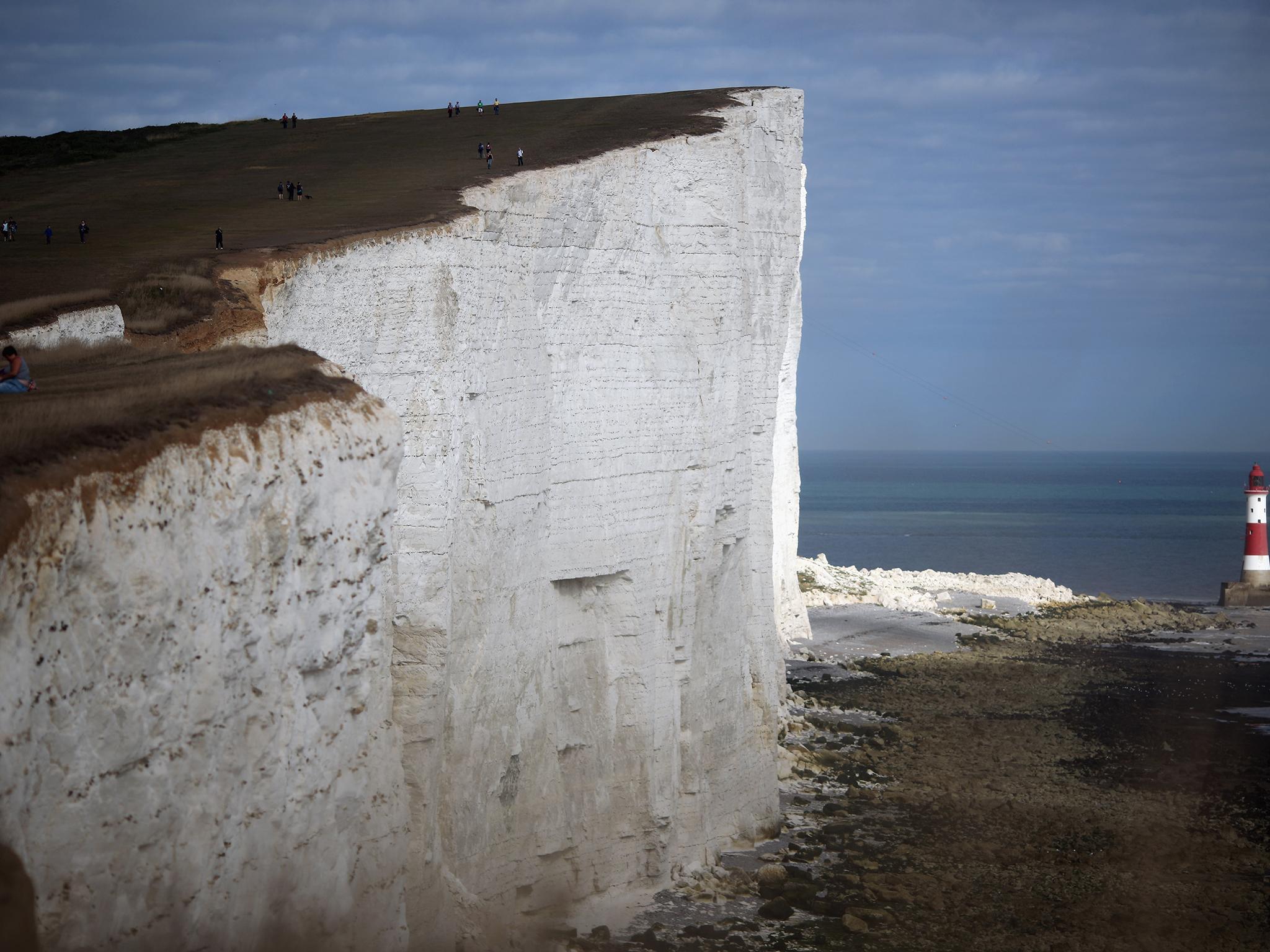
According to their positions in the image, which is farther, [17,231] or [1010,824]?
[1010,824]

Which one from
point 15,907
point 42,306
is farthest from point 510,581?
point 15,907

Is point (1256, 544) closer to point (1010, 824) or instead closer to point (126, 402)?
point (1010, 824)

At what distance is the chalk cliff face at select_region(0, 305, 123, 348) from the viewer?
44.7 feet

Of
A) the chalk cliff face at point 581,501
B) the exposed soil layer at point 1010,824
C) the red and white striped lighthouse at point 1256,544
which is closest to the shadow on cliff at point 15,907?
the chalk cliff face at point 581,501

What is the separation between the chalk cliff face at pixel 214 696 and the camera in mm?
8078

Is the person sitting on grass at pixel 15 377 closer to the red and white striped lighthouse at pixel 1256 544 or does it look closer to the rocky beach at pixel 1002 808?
the rocky beach at pixel 1002 808

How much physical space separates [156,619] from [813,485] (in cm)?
17774

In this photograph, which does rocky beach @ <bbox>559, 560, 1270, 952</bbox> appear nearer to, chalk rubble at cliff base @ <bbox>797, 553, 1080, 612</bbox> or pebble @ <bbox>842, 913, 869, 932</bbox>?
pebble @ <bbox>842, 913, 869, 932</bbox>

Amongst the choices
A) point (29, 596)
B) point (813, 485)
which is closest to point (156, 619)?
point (29, 596)

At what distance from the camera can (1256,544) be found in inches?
1887

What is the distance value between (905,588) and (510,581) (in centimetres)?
3396

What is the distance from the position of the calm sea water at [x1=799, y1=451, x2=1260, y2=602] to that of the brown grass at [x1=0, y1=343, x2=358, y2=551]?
4930cm

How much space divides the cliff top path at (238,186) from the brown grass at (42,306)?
28 millimetres

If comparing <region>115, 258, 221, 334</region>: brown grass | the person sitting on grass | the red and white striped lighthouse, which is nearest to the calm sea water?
the red and white striped lighthouse
